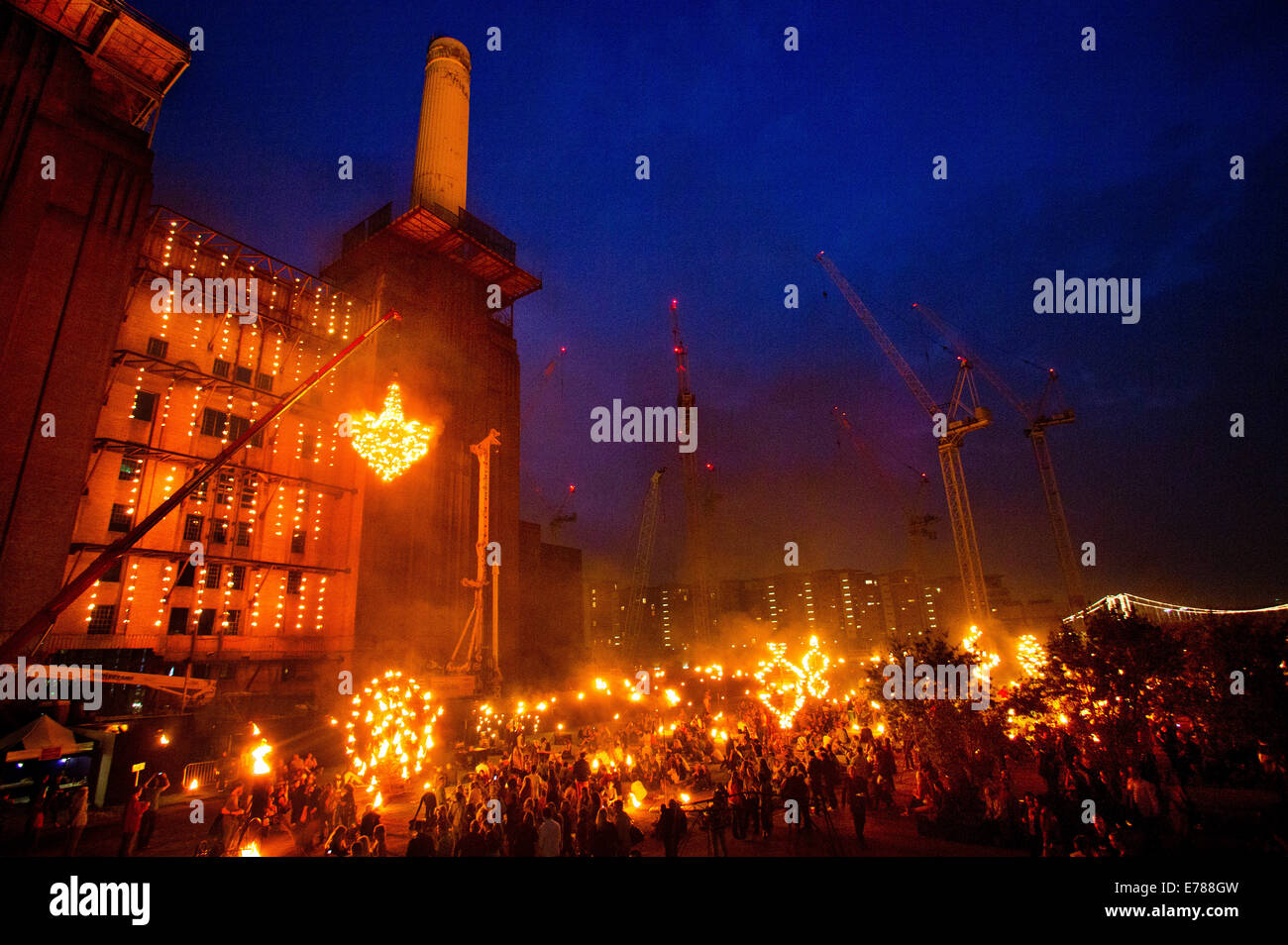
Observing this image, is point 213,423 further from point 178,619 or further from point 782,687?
point 782,687

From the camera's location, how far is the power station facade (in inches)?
776

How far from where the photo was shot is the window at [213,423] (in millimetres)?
27172

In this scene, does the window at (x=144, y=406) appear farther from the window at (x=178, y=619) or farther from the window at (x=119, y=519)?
the window at (x=178, y=619)

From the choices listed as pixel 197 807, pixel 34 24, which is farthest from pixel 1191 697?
pixel 34 24

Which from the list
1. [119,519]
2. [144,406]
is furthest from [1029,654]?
[144,406]

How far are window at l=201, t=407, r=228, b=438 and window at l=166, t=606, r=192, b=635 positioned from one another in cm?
809

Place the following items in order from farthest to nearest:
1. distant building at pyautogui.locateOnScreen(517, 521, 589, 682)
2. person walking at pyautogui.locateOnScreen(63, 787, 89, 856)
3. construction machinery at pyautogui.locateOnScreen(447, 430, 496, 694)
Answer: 1. distant building at pyautogui.locateOnScreen(517, 521, 589, 682)
2. construction machinery at pyautogui.locateOnScreen(447, 430, 496, 694)
3. person walking at pyautogui.locateOnScreen(63, 787, 89, 856)

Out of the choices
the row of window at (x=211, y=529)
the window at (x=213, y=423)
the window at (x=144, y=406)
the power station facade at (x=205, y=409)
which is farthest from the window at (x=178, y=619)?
the window at (x=144, y=406)

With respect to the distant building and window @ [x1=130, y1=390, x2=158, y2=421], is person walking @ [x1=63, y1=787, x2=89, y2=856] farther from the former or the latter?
the distant building

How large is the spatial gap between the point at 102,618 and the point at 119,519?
159 inches

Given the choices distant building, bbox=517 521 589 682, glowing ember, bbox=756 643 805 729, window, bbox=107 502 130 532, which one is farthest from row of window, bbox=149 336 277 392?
glowing ember, bbox=756 643 805 729

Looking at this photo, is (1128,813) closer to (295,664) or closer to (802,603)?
(295,664)

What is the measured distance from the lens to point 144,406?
25578 mm

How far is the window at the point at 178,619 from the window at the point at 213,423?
809 cm
